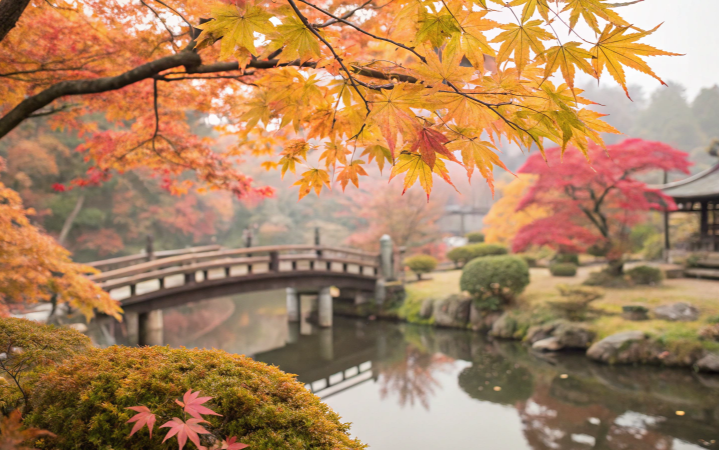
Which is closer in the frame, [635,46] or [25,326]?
[635,46]

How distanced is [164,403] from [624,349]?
7.55 metres

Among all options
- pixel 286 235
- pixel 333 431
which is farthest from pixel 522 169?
pixel 286 235

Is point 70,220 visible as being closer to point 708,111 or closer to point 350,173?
point 350,173

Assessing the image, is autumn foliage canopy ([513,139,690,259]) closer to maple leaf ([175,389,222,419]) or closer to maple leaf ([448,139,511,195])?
maple leaf ([448,139,511,195])

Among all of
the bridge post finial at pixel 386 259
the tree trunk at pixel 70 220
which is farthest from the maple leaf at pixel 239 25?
the tree trunk at pixel 70 220

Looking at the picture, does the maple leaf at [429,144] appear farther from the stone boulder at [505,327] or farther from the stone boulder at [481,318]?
the stone boulder at [481,318]

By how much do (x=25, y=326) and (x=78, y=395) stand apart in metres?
0.63

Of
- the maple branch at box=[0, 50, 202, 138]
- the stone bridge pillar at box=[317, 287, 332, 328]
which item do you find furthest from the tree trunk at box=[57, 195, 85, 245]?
the maple branch at box=[0, 50, 202, 138]

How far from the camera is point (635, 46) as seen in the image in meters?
1.00

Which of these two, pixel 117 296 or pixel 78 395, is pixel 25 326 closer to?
pixel 78 395

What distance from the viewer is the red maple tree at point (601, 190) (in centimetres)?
893

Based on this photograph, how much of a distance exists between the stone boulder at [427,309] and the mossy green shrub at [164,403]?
29.6 ft

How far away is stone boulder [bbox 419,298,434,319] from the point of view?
10156 millimetres

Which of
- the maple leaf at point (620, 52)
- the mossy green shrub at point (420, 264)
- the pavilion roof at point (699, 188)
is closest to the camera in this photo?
the maple leaf at point (620, 52)
